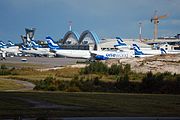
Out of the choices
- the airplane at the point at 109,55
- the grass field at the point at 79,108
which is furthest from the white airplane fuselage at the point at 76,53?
the grass field at the point at 79,108

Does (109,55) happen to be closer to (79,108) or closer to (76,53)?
(76,53)

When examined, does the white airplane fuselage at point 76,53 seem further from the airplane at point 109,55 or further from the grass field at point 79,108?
the grass field at point 79,108

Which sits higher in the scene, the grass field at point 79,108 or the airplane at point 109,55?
the airplane at point 109,55

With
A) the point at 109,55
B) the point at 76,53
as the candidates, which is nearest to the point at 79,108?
the point at 109,55

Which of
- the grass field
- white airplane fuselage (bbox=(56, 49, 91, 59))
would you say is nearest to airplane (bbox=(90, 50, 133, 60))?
white airplane fuselage (bbox=(56, 49, 91, 59))

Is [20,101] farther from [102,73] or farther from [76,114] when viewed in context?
[102,73]

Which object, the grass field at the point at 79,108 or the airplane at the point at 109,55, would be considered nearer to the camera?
the grass field at the point at 79,108

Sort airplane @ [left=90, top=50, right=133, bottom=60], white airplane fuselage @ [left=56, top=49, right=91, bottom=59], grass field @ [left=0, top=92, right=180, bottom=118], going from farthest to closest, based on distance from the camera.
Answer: white airplane fuselage @ [left=56, top=49, right=91, bottom=59]
airplane @ [left=90, top=50, right=133, bottom=60]
grass field @ [left=0, top=92, right=180, bottom=118]

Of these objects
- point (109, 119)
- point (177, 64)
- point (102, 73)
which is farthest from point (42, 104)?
point (177, 64)

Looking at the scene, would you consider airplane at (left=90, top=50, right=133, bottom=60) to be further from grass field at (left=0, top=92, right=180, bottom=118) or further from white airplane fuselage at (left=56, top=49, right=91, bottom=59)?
Result: grass field at (left=0, top=92, right=180, bottom=118)

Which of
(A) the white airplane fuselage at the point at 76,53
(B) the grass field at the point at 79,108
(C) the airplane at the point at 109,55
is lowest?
(B) the grass field at the point at 79,108

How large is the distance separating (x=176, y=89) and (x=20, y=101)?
82.8ft

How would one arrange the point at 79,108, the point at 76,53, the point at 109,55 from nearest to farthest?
the point at 79,108 → the point at 109,55 → the point at 76,53

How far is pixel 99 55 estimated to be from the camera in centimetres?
13850
